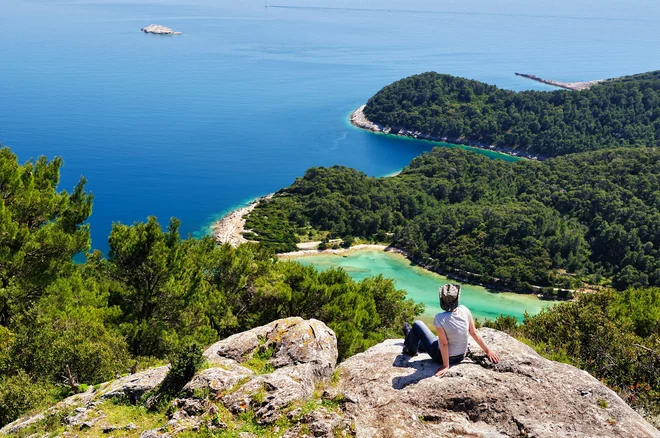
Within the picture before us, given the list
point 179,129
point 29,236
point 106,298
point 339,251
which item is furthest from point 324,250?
point 179,129

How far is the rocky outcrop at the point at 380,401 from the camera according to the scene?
738 centimetres

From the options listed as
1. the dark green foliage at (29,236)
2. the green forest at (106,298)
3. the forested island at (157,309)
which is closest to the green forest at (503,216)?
the forested island at (157,309)

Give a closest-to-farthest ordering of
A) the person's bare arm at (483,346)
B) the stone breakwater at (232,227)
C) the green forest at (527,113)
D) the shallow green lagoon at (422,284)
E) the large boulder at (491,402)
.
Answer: the large boulder at (491,402) → the person's bare arm at (483,346) → the shallow green lagoon at (422,284) → the stone breakwater at (232,227) → the green forest at (527,113)

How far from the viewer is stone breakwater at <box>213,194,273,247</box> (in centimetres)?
7338

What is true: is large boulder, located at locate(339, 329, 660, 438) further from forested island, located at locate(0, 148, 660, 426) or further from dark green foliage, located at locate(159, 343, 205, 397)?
dark green foliage, located at locate(159, 343, 205, 397)

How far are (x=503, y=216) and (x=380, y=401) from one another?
237 ft

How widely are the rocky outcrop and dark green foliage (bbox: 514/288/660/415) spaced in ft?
17.4

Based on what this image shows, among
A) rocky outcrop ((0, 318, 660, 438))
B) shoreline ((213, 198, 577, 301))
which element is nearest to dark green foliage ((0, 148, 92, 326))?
rocky outcrop ((0, 318, 660, 438))

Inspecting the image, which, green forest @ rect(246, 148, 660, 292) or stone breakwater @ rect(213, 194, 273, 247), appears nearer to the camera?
green forest @ rect(246, 148, 660, 292)

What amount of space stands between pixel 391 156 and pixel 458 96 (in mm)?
42648

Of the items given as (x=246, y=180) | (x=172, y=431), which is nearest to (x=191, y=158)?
(x=246, y=180)

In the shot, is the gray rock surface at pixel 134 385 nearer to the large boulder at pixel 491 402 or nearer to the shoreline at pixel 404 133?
the large boulder at pixel 491 402

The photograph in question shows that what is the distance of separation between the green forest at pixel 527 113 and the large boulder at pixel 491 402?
13777cm

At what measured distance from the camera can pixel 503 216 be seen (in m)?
75.2
